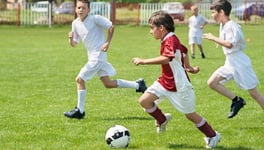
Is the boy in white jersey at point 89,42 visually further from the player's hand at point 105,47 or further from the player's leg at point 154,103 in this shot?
the player's leg at point 154,103

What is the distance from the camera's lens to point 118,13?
4381 centimetres

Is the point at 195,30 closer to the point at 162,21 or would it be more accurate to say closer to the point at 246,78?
the point at 246,78

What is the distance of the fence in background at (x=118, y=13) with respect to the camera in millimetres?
41469

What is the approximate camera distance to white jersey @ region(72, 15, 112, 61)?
349 inches

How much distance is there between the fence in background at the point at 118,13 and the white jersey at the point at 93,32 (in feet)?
104

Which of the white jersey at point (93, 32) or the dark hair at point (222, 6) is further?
the white jersey at point (93, 32)

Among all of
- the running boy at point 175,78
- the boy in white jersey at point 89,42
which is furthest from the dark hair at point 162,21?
the boy in white jersey at point 89,42

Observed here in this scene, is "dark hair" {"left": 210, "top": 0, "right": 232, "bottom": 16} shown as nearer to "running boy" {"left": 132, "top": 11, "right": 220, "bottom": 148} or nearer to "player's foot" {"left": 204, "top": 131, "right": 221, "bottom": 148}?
"running boy" {"left": 132, "top": 11, "right": 220, "bottom": 148}

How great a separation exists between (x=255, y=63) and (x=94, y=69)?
8.83 metres

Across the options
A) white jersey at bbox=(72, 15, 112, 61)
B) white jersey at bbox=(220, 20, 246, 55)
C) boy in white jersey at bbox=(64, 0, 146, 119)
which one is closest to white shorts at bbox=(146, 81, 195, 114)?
white jersey at bbox=(220, 20, 246, 55)

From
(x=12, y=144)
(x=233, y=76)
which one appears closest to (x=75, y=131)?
(x=12, y=144)

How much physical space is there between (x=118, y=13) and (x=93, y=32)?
35.1 metres

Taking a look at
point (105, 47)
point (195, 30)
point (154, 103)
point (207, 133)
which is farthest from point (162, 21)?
point (195, 30)

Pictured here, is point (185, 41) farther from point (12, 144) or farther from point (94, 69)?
point (12, 144)
